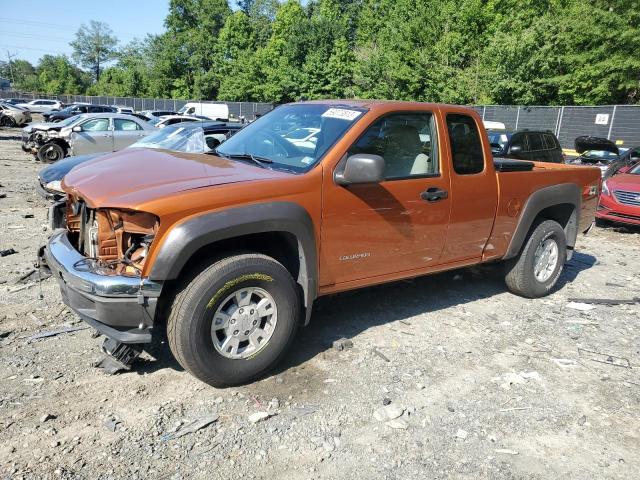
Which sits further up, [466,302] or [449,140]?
[449,140]

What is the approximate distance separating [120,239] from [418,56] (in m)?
37.3

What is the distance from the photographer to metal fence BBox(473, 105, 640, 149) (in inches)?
865

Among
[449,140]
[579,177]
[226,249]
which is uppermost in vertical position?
[449,140]

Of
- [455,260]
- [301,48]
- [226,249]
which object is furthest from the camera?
[301,48]

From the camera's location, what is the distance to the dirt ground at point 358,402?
2.93m

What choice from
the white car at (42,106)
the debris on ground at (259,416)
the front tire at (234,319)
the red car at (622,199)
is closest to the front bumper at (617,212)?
the red car at (622,199)

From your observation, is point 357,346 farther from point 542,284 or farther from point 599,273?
point 599,273

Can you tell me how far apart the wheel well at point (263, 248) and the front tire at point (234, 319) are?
106 mm

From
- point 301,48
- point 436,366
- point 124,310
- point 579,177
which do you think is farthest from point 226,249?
point 301,48

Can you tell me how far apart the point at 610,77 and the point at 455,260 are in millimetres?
28749

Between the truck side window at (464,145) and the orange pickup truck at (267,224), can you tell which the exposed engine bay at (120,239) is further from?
the truck side window at (464,145)

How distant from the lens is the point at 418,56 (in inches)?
1463

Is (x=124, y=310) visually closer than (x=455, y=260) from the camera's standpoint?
Yes

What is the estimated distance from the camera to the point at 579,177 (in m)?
5.95
